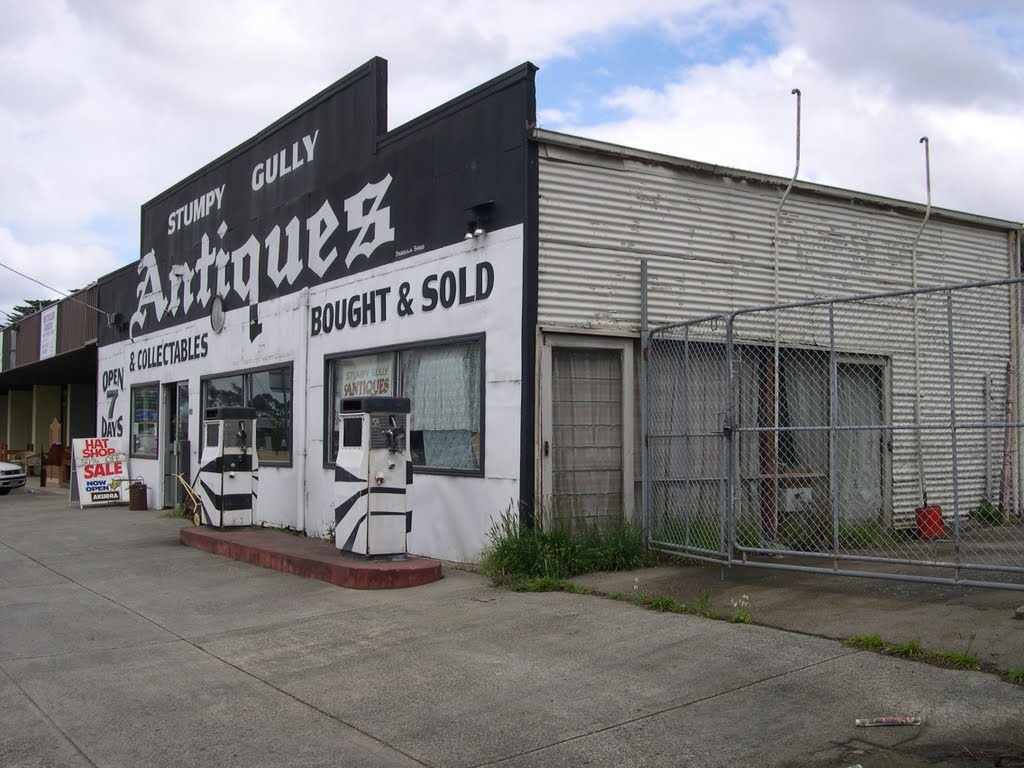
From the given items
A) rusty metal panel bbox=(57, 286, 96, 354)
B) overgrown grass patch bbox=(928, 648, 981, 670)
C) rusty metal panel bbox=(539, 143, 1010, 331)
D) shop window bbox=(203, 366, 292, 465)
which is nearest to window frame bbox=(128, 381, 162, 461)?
rusty metal panel bbox=(57, 286, 96, 354)

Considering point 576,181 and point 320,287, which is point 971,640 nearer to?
point 576,181

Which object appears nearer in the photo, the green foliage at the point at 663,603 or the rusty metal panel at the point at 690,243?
the green foliage at the point at 663,603

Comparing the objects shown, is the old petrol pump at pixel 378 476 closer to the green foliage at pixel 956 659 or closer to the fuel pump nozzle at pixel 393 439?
the fuel pump nozzle at pixel 393 439

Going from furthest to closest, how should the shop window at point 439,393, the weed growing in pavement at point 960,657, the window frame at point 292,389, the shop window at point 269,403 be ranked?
1. the shop window at point 269,403
2. the window frame at point 292,389
3. the shop window at point 439,393
4. the weed growing in pavement at point 960,657

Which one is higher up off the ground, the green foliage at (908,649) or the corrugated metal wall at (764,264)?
the corrugated metal wall at (764,264)

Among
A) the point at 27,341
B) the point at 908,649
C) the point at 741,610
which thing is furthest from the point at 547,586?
the point at 27,341

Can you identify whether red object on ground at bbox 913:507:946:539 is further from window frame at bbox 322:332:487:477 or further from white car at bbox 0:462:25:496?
white car at bbox 0:462:25:496

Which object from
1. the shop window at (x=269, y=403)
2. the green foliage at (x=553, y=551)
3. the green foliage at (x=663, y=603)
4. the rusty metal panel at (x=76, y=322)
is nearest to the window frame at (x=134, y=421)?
the rusty metal panel at (x=76, y=322)

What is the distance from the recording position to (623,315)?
9.94 meters

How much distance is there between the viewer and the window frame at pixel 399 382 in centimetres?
990

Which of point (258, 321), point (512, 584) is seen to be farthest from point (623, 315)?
point (258, 321)

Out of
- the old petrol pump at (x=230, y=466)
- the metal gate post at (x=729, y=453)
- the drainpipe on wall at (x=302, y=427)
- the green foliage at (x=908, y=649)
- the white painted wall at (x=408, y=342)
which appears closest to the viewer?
the green foliage at (x=908, y=649)

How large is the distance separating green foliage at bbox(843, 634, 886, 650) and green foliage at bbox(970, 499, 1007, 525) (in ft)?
18.2

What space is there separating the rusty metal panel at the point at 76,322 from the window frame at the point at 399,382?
12.4 metres
